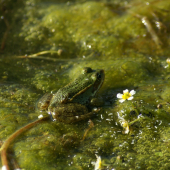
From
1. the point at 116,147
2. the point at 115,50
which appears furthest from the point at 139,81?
the point at 116,147

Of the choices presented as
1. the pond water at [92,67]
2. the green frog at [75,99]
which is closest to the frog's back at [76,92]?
the green frog at [75,99]

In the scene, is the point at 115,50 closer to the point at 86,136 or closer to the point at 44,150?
the point at 86,136

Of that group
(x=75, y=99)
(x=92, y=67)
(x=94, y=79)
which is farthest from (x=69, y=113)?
(x=92, y=67)

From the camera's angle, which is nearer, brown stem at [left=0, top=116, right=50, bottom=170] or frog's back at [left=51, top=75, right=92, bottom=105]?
brown stem at [left=0, top=116, right=50, bottom=170]

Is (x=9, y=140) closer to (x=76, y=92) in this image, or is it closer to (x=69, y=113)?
(x=69, y=113)

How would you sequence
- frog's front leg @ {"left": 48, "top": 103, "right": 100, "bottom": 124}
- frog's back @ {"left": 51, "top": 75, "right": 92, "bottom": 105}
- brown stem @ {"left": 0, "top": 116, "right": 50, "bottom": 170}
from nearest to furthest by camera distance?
brown stem @ {"left": 0, "top": 116, "right": 50, "bottom": 170}
frog's front leg @ {"left": 48, "top": 103, "right": 100, "bottom": 124}
frog's back @ {"left": 51, "top": 75, "right": 92, "bottom": 105}

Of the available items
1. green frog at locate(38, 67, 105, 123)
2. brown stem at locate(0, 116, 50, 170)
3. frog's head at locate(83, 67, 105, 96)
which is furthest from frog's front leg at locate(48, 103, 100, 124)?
frog's head at locate(83, 67, 105, 96)

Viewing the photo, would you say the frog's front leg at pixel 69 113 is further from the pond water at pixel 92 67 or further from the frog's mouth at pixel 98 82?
the frog's mouth at pixel 98 82

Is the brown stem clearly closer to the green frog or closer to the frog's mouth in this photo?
the green frog
